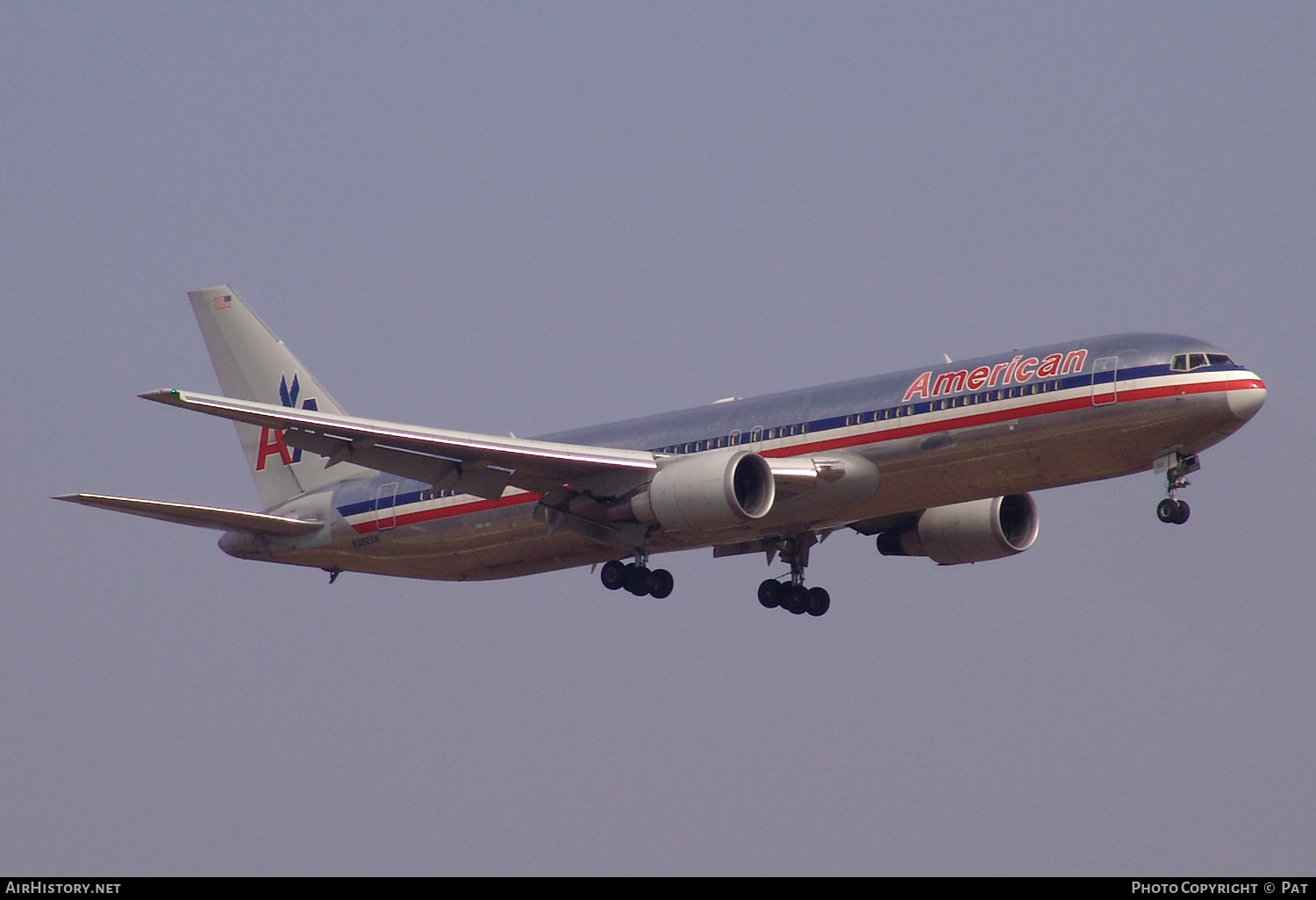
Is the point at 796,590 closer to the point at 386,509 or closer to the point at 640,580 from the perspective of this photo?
the point at 640,580

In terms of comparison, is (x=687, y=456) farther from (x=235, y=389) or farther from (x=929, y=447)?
(x=235, y=389)

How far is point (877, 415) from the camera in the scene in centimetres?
4069

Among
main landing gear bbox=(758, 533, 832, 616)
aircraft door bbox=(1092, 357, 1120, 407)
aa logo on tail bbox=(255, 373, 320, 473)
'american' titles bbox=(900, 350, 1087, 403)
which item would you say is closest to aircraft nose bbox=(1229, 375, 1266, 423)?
aircraft door bbox=(1092, 357, 1120, 407)

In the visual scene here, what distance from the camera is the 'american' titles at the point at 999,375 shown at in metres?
39.2

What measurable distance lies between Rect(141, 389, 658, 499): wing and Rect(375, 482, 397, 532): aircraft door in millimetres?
3648

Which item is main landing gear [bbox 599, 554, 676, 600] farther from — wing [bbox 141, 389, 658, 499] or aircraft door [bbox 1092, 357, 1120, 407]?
aircraft door [bbox 1092, 357, 1120, 407]

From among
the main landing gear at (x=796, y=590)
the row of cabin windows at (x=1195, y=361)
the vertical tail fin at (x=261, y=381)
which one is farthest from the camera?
the vertical tail fin at (x=261, y=381)

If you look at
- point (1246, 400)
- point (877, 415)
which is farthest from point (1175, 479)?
point (877, 415)

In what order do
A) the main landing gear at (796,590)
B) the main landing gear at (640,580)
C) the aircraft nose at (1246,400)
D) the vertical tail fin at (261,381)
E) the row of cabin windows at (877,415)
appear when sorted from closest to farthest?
the aircraft nose at (1246,400), the row of cabin windows at (877,415), the main landing gear at (640,580), the main landing gear at (796,590), the vertical tail fin at (261,381)

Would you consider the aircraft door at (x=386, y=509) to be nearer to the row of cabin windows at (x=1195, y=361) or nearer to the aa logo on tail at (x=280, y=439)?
the aa logo on tail at (x=280, y=439)

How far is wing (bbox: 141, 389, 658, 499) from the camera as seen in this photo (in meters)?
40.2

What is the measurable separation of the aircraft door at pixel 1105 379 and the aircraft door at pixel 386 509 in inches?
705

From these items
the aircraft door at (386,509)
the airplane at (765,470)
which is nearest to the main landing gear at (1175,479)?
the airplane at (765,470)

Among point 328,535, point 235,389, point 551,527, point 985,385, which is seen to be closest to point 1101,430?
point 985,385
